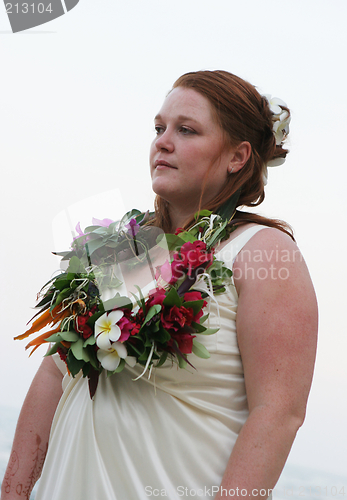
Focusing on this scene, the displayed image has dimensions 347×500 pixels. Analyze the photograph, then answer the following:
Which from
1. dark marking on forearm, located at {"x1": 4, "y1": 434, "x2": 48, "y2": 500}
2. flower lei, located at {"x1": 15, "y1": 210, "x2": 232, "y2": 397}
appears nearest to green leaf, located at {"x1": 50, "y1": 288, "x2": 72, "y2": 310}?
flower lei, located at {"x1": 15, "y1": 210, "x2": 232, "y2": 397}

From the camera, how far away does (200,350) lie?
1115 mm

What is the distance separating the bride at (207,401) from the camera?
41.8 inches

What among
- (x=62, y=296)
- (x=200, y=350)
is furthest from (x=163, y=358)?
(x=62, y=296)

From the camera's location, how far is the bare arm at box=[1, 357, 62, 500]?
1351 mm

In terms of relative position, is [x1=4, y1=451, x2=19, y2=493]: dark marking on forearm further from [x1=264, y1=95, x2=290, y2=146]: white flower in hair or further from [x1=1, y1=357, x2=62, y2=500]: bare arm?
[x1=264, y1=95, x2=290, y2=146]: white flower in hair

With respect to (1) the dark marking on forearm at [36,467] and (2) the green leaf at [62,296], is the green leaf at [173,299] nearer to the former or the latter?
(2) the green leaf at [62,296]

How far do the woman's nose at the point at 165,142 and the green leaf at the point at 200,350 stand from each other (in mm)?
552

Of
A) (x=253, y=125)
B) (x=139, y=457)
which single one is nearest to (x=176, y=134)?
(x=253, y=125)

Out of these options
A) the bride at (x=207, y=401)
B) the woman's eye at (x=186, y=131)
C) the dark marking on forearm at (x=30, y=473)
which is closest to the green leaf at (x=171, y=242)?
the bride at (x=207, y=401)

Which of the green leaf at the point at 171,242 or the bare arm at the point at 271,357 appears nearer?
the bare arm at the point at 271,357

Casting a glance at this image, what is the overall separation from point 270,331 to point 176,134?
620 mm

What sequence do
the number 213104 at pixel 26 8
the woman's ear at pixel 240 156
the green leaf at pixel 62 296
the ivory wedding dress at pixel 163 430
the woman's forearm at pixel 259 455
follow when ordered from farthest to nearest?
the number 213104 at pixel 26 8 < the woman's ear at pixel 240 156 < the green leaf at pixel 62 296 < the ivory wedding dress at pixel 163 430 < the woman's forearm at pixel 259 455

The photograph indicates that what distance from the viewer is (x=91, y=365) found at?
117 cm

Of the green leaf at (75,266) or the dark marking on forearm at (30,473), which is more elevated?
the green leaf at (75,266)
